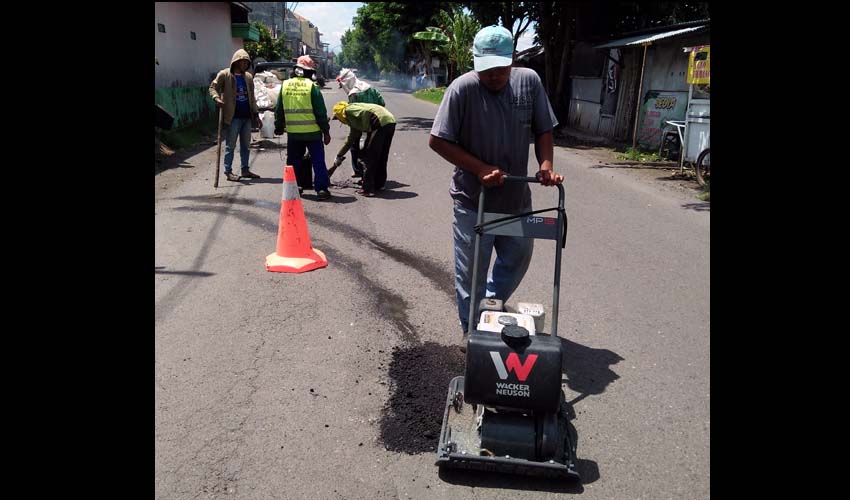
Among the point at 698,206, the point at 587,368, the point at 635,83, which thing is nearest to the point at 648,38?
the point at 635,83

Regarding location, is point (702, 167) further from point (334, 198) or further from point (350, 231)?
point (350, 231)

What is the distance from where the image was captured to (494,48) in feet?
11.2

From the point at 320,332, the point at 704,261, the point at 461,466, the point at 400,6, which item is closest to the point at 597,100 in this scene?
the point at 704,261

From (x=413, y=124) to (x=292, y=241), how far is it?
18.1 metres

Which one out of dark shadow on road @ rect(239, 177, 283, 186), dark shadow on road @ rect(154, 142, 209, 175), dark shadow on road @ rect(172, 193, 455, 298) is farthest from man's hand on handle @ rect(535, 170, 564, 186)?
dark shadow on road @ rect(154, 142, 209, 175)

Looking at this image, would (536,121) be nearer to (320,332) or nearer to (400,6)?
(320,332)

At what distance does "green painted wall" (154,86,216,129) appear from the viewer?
15.9m

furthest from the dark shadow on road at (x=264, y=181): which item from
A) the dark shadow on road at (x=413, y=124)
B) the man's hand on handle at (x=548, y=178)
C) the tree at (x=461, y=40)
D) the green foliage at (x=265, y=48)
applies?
the green foliage at (x=265, y=48)

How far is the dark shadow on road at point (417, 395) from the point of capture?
Answer: 10.9ft

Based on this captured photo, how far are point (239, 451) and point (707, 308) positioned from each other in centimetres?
388

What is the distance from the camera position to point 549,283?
230 inches

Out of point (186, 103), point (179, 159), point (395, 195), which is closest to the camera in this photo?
point (395, 195)

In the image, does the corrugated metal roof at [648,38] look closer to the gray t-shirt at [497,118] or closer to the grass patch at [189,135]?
the grass patch at [189,135]

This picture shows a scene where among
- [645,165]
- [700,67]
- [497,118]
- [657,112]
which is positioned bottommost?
[645,165]
